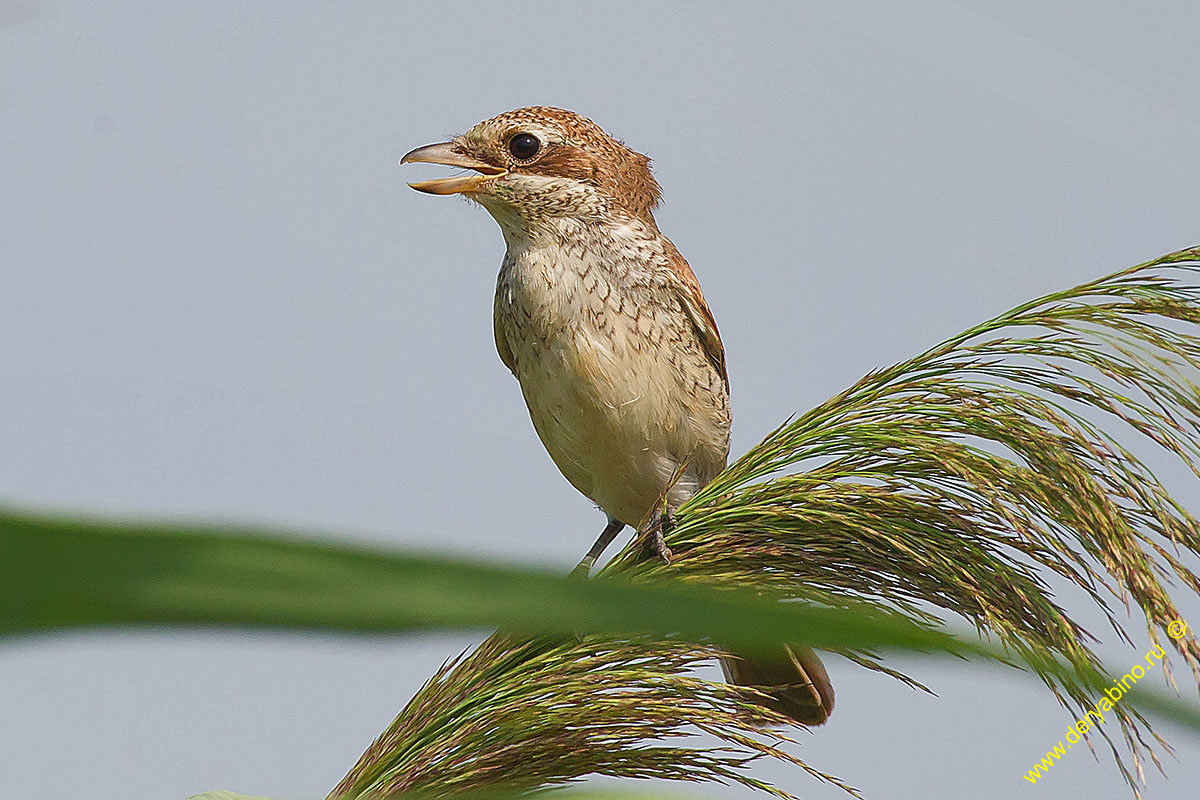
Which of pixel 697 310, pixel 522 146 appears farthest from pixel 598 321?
pixel 522 146

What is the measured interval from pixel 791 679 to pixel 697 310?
0.64m

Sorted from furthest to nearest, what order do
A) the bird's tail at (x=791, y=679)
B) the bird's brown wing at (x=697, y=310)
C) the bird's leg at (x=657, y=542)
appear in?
1. the bird's brown wing at (x=697, y=310)
2. the bird's tail at (x=791, y=679)
3. the bird's leg at (x=657, y=542)

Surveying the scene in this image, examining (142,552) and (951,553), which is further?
(951,553)

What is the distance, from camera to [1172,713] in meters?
0.18

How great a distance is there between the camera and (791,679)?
1.93 metres

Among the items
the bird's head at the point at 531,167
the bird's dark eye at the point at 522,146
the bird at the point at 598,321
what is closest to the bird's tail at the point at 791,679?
the bird at the point at 598,321

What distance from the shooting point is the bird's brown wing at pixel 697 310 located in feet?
6.75

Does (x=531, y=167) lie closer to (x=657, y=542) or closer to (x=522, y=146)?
(x=522, y=146)

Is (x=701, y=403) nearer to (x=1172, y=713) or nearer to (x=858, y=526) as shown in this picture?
(x=858, y=526)

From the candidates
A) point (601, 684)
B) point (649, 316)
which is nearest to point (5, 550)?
point (601, 684)

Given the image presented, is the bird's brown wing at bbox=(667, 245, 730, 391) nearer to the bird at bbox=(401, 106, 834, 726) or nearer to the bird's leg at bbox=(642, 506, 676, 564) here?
the bird at bbox=(401, 106, 834, 726)

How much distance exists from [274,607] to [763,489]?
3.72 ft

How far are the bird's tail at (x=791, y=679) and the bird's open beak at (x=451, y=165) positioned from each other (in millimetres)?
862

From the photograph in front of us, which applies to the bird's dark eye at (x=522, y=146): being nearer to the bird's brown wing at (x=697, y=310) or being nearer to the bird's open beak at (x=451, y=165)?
the bird's open beak at (x=451, y=165)
